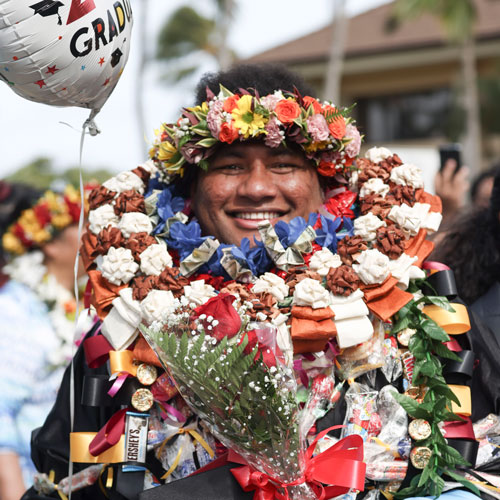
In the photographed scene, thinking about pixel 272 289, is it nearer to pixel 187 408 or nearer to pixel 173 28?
pixel 187 408

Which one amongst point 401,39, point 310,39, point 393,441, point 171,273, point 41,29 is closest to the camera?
point 41,29

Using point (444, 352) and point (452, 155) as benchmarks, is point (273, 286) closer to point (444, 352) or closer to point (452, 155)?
point (444, 352)

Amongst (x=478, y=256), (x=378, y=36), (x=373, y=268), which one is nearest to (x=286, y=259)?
(x=373, y=268)

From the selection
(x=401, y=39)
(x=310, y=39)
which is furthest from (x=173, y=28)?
(x=401, y=39)

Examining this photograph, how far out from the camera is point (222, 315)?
7.45 feet

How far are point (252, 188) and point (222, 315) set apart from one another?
0.65m

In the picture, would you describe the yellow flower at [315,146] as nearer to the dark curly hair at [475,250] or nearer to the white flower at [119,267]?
the white flower at [119,267]

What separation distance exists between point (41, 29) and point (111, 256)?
0.87 m

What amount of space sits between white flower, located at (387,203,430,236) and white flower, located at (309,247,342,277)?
0.85 ft

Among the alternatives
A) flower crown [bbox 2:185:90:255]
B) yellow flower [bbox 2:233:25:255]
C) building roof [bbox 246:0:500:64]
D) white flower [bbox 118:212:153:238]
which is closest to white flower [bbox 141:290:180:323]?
white flower [bbox 118:212:153:238]

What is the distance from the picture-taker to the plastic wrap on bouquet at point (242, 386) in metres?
2.17

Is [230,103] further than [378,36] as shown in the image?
No

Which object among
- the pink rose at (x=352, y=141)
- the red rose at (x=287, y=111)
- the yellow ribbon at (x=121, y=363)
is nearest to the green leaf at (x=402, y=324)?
the pink rose at (x=352, y=141)

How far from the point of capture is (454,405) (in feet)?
8.32
